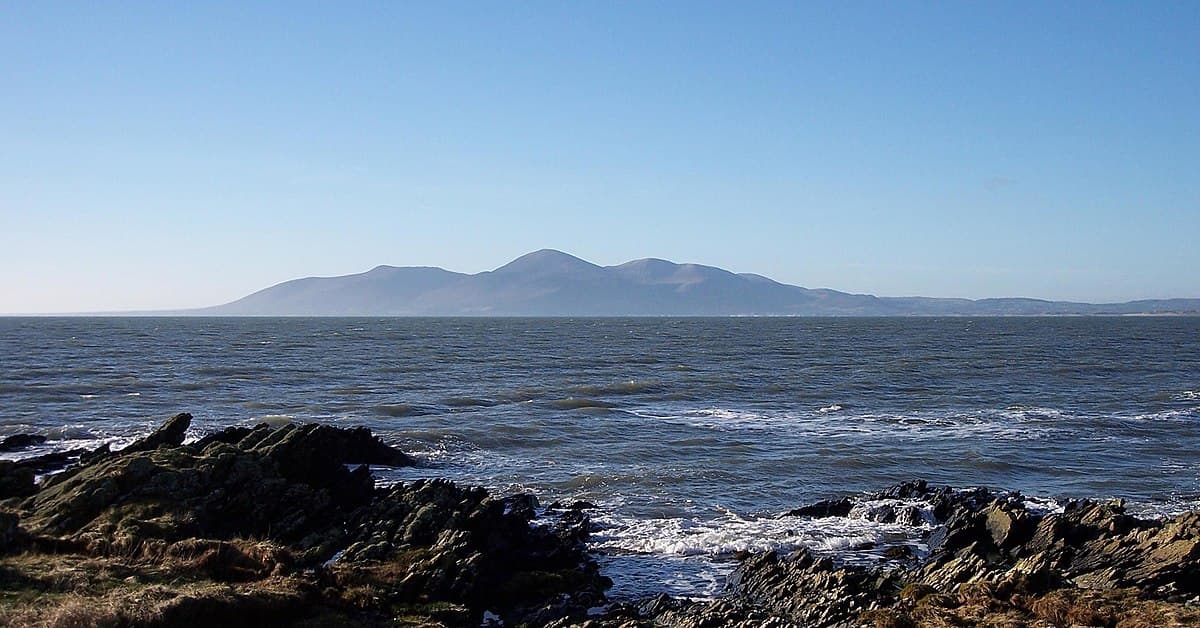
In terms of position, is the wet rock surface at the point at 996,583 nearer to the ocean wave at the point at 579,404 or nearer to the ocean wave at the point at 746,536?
the ocean wave at the point at 746,536

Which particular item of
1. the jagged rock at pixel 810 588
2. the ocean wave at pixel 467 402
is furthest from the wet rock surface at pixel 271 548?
the ocean wave at pixel 467 402

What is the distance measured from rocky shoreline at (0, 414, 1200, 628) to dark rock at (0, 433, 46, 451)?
41.2ft

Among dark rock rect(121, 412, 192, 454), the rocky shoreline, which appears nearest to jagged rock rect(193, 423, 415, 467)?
the rocky shoreline

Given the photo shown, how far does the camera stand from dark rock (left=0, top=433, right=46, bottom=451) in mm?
35750

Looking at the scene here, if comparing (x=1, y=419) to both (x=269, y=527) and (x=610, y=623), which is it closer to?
(x=269, y=527)

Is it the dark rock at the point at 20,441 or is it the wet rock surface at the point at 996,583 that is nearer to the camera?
the wet rock surface at the point at 996,583

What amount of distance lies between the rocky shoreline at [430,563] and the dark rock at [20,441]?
1256 centimetres

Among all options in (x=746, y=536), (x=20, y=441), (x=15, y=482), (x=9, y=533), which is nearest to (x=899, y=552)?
(x=746, y=536)

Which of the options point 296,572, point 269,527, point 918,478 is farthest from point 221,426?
point 918,478

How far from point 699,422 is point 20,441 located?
1215 inches

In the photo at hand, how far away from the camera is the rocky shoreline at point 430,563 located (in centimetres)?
1516

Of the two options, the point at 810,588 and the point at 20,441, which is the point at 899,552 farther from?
the point at 20,441

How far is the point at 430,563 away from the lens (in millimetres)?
18250

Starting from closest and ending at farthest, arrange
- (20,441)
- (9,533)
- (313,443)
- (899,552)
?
(9,533) → (899,552) → (313,443) → (20,441)
